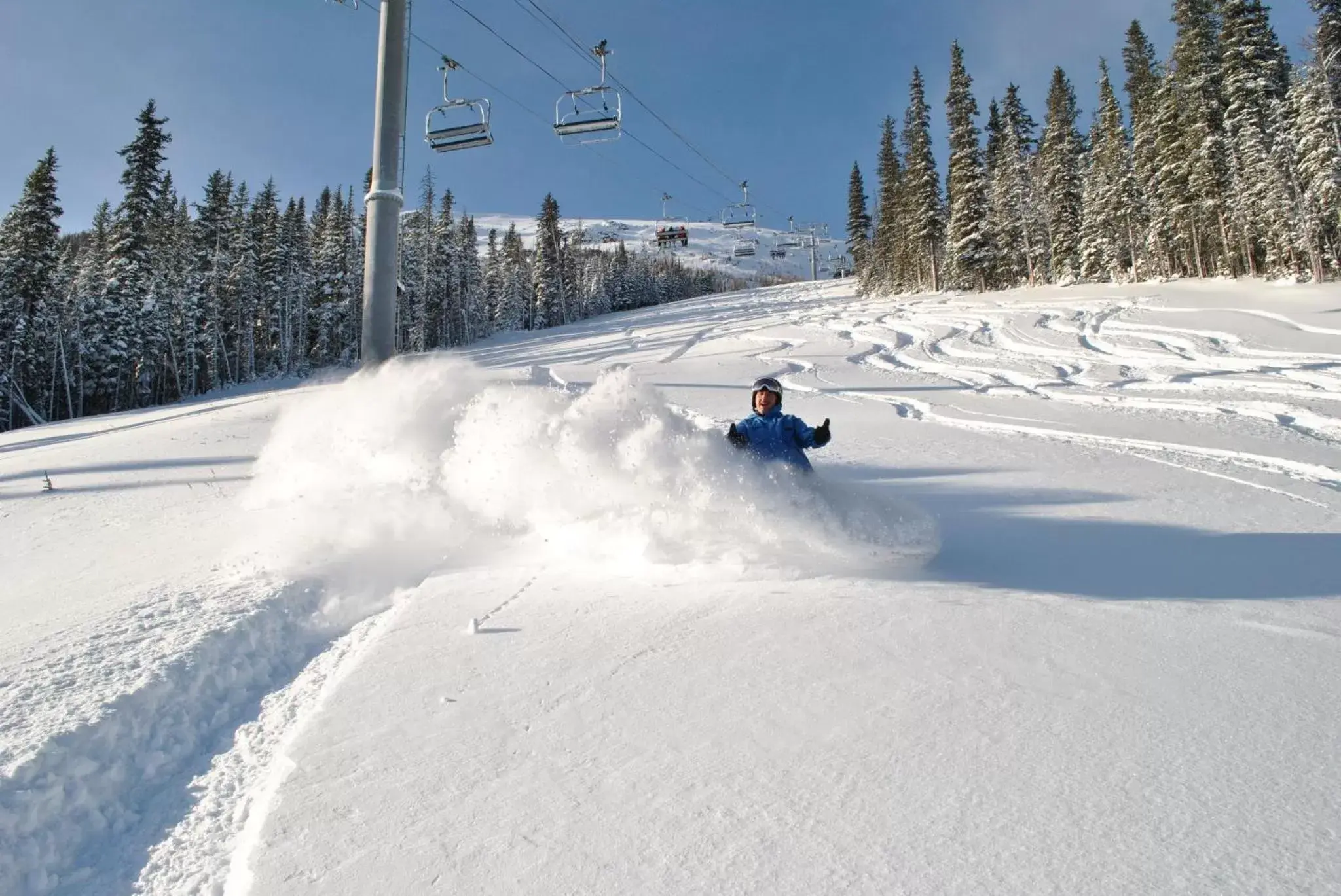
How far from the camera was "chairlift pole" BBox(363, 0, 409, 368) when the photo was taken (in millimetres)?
6828

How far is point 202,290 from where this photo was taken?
46875mm

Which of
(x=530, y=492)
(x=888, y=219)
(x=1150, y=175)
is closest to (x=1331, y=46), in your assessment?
(x=1150, y=175)

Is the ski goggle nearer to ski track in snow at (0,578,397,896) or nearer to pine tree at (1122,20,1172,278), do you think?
ski track in snow at (0,578,397,896)

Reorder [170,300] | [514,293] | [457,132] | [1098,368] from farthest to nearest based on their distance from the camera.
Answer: [514,293] → [170,300] → [1098,368] → [457,132]

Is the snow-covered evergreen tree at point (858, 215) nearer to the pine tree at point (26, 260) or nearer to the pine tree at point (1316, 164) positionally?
the pine tree at point (1316, 164)

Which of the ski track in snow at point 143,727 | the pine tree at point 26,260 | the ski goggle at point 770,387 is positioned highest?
the pine tree at point 26,260

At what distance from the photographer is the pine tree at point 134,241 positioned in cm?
3753

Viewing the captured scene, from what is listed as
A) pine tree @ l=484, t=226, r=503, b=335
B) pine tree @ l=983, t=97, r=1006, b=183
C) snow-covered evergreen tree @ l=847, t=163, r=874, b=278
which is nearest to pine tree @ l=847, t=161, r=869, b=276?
snow-covered evergreen tree @ l=847, t=163, r=874, b=278

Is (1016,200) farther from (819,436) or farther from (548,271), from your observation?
(819,436)

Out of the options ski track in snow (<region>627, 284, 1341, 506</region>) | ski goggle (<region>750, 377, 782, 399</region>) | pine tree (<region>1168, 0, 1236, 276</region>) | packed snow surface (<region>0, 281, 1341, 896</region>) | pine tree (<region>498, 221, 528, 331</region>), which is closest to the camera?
packed snow surface (<region>0, 281, 1341, 896</region>)

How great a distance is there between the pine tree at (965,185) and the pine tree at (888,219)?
37.1 ft

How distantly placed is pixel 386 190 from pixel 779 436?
15.6 ft

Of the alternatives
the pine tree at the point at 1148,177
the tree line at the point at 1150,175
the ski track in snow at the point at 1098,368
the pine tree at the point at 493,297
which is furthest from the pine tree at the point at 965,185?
the pine tree at the point at 493,297

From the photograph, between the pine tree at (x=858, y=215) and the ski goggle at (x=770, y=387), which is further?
the pine tree at (x=858, y=215)
